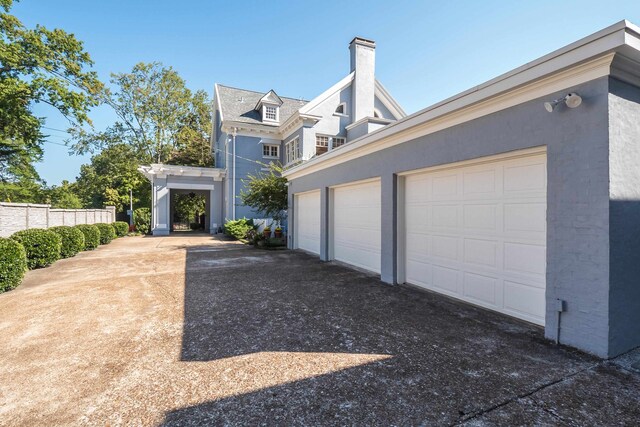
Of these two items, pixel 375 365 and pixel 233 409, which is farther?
pixel 375 365

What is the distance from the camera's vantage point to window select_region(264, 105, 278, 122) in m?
20.7

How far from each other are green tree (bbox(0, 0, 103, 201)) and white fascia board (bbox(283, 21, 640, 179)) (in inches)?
651

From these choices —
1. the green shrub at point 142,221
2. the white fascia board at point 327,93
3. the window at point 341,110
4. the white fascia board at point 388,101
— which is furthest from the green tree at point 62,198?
the white fascia board at point 388,101

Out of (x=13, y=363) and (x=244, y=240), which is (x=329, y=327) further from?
(x=244, y=240)

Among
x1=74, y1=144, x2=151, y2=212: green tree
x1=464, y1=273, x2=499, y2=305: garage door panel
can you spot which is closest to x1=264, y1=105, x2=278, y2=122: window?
x1=74, y1=144, x2=151, y2=212: green tree

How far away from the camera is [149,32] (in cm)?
1355

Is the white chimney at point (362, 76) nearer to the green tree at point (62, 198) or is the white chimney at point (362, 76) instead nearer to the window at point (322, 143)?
Answer: the window at point (322, 143)

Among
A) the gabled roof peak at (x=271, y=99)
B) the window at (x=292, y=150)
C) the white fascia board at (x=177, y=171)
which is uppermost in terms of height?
the gabled roof peak at (x=271, y=99)

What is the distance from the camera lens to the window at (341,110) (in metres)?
17.7

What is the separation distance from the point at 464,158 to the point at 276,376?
13.8 feet

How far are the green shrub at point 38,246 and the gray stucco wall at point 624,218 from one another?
39.9 ft

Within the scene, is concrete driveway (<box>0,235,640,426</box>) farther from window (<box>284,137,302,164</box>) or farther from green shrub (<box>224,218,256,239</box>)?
window (<box>284,137,302,164</box>)

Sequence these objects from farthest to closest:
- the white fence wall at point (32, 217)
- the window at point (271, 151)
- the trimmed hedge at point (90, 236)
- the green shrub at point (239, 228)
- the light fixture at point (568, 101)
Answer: the window at point (271, 151), the green shrub at point (239, 228), the trimmed hedge at point (90, 236), the white fence wall at point (32, 217), the light fixture at point (568, 101)

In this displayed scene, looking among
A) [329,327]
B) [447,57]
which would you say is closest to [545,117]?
[329,327]
